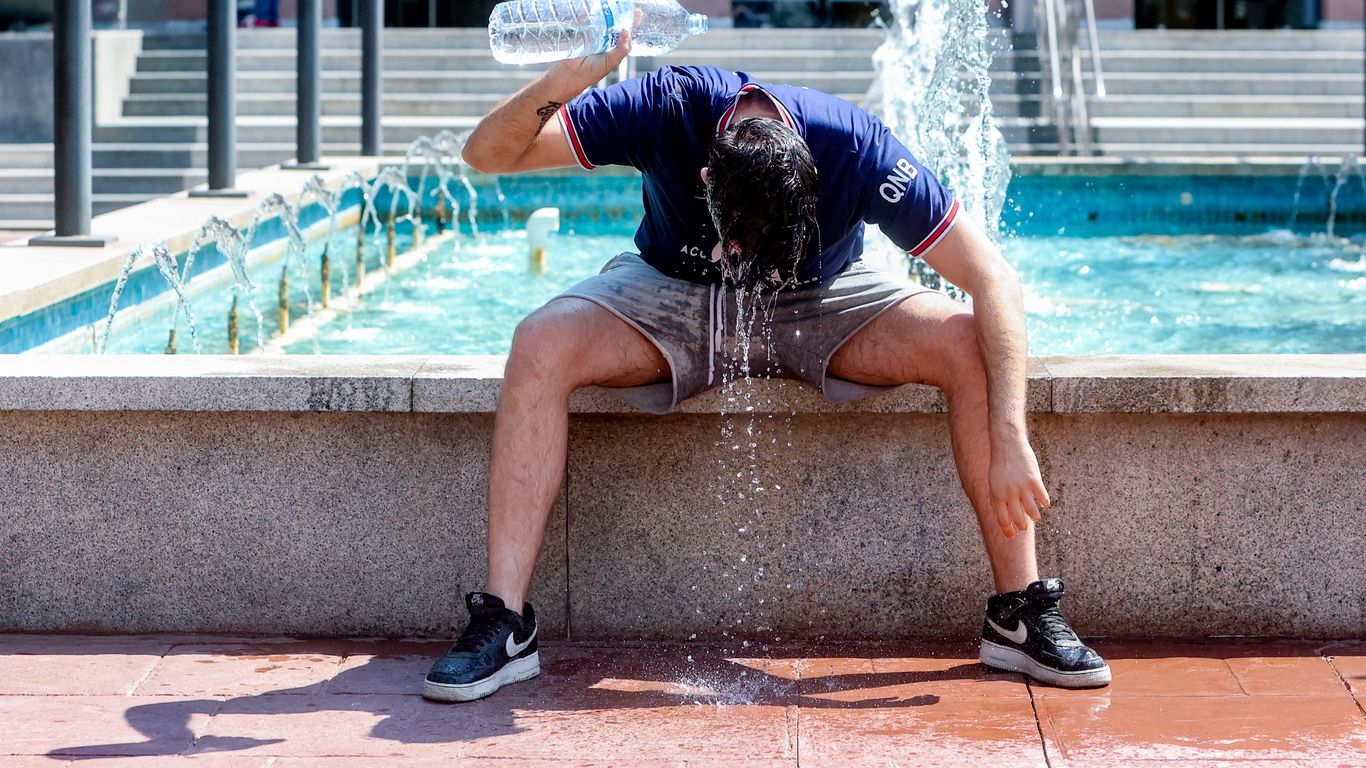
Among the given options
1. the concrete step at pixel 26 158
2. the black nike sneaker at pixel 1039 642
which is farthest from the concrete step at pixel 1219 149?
the black nike sneaker at pixel 1039 642

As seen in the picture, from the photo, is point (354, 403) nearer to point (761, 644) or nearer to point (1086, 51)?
point (761, 644)

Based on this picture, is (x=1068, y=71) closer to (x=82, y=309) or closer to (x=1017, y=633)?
(x=82, y=309)

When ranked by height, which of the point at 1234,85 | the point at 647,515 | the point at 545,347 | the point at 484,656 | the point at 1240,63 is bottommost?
the point at 484,656

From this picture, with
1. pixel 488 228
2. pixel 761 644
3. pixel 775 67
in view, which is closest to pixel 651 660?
pixel 761 644

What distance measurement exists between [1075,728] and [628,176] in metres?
8.35

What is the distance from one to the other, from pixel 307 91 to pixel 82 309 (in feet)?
17.2

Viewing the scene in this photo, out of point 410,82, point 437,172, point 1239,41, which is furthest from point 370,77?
point 1239,41

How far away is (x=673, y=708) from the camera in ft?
10.6

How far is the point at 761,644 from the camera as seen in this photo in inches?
144

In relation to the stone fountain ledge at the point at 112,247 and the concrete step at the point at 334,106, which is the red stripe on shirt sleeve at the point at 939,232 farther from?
the concrete step at the point at 334,106

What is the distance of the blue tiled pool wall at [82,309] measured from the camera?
5.17 meters

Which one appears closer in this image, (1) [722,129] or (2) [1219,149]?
(1) [722,129]

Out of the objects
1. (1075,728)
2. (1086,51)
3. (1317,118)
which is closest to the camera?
(1075,728)

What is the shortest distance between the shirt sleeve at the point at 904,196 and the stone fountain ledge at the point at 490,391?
1.25ft
